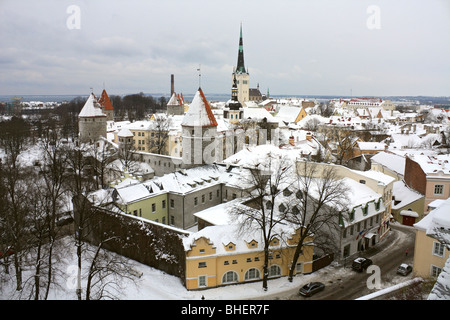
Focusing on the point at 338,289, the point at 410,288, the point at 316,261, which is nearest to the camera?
the point at 410,288

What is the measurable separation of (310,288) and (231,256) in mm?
4579

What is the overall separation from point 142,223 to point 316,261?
11.3m

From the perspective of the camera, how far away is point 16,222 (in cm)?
1850

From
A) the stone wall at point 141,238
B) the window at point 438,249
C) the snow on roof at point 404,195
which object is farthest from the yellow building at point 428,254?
the snow on roof at point 404,195

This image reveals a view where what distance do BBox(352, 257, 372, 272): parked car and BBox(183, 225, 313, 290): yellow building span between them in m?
2.94

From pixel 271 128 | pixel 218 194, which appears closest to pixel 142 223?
pixel 218 194

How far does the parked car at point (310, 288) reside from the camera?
19.0m

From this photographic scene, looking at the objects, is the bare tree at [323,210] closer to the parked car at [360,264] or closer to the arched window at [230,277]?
the parked car at [360,264]

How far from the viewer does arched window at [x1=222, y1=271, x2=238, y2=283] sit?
20438mm

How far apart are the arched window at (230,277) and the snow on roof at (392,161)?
2520 cm

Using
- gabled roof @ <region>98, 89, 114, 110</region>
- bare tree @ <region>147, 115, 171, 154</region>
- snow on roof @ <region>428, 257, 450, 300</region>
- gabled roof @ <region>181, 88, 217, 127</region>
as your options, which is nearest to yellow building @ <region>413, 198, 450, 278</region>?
snow on roof @ <region>428, 257, 450, 300</region>

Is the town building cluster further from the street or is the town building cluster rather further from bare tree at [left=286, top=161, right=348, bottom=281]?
the street
